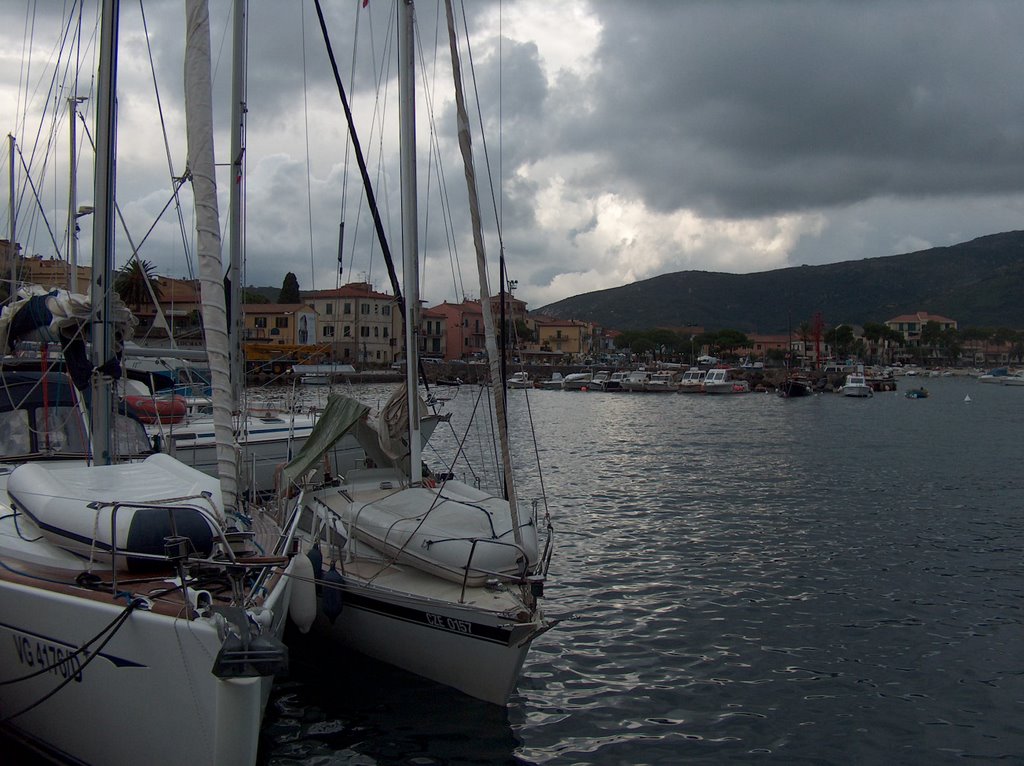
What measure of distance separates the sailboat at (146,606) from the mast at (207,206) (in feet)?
0.07

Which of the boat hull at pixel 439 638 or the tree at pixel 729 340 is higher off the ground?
the tree at pixel 729 340

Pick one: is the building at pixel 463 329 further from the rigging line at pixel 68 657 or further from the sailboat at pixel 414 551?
the rigging line at pixel 68 657

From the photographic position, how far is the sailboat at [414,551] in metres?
9.52

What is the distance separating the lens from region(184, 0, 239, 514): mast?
8.30 meters

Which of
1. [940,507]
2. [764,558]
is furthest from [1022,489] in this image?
[764,558]

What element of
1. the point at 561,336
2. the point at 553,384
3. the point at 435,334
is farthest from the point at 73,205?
the point at 561,336

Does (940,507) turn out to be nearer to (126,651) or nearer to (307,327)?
(307,327)

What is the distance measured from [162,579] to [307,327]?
14.8 metres

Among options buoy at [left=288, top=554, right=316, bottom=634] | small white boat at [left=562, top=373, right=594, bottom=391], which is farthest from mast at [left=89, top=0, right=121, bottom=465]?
small white boat at [left=562, top=373, right=594, bottom=391]

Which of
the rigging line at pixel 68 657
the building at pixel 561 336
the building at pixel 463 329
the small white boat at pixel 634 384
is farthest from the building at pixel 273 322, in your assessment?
the rigging line at pixel 68 657

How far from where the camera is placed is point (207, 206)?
8.33m

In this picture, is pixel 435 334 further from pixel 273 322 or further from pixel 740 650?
pixel 740 650

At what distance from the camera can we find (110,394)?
1190 centimetres

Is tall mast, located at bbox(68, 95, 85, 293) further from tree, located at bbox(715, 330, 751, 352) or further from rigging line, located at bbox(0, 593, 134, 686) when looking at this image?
tree, located at bbox(715, 330, 751, 352)
